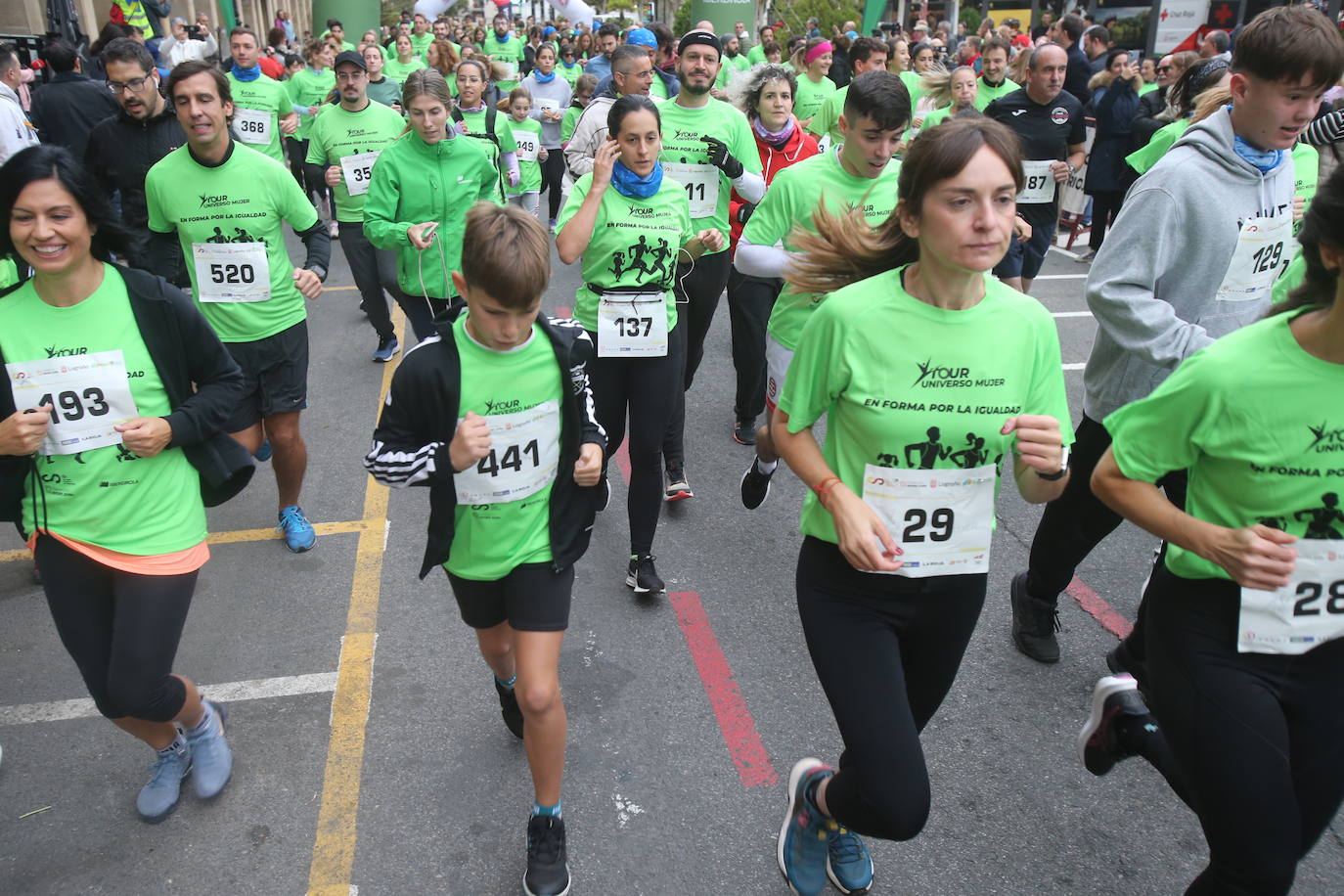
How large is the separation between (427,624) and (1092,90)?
34.2 ft

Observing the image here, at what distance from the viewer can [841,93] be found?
7609mm

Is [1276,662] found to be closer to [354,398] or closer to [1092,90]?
[354,398]

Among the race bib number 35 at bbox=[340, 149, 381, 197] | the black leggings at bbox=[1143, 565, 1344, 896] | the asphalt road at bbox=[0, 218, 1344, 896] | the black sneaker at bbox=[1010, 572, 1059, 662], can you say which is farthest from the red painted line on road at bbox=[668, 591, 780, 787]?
the race bib number 35 at bbox=[340, 149, 381, 197]

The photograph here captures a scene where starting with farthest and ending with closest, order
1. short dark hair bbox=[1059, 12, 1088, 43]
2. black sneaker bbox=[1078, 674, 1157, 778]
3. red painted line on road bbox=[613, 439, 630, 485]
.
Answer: short dark hair bbox=[1059, 12, 1088, 43]
red painted line on road bbox=[613, 439, 630, 485]
black sneaker bbox=[1078, 674, 1157, 778]

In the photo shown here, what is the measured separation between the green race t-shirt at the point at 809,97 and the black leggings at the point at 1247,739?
7847mm

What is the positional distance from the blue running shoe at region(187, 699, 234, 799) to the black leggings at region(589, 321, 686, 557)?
71.0 inches

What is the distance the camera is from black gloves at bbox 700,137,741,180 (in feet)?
16.4

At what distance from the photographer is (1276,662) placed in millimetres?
2168

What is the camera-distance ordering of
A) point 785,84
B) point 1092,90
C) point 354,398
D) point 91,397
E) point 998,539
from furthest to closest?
point 1092,90 < point 354,398 < point 785,84 < point 998,539 < point 91,397

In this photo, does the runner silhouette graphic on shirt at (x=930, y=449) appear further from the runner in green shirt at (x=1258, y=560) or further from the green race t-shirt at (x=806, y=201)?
the green race t-shirt at (x=806, y=201)

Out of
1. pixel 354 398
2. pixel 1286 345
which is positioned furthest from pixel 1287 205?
pixel 354 398

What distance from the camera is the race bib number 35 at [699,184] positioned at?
5480mm

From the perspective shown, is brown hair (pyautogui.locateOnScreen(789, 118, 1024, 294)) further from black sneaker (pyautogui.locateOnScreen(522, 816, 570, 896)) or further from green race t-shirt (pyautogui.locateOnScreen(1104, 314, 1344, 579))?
black sneaker (pyautogui.locateOnScreen(522, 816, 570, 896))

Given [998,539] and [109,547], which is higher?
[109,547]
